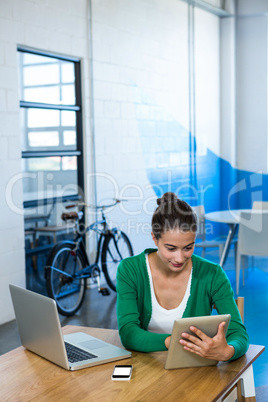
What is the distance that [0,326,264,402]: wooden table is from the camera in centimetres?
147

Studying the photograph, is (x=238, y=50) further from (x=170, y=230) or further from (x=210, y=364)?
(x=210, y=364)

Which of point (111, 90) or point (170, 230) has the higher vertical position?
point (111, 90)

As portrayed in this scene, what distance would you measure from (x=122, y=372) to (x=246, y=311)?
2.95 metres

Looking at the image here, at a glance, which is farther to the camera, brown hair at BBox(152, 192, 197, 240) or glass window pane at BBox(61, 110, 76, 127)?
glass window pane at BBox(61, 110, 76, 127)

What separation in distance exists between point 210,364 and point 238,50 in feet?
13.1

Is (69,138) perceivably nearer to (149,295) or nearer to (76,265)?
(76,265)

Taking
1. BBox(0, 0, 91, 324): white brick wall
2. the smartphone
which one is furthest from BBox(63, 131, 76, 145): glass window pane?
A: the smartphone

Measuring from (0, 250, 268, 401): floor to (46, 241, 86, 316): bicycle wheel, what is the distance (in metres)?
0.10

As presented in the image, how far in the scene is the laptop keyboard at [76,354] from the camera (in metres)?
1.70

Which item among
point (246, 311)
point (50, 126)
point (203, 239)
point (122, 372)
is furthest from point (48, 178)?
point (122, 372)

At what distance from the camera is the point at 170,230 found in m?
1.94

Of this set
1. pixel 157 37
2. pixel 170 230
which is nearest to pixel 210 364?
pixel 170 230

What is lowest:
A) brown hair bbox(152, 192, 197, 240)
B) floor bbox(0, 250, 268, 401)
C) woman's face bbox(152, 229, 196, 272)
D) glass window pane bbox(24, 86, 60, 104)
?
floor bbox(0, 250, 268, 401)

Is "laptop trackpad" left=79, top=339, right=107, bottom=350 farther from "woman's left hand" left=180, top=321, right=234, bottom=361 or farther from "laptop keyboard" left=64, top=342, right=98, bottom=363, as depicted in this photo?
"woman's left hand" left=180, top=321, right=234, bottom=361
